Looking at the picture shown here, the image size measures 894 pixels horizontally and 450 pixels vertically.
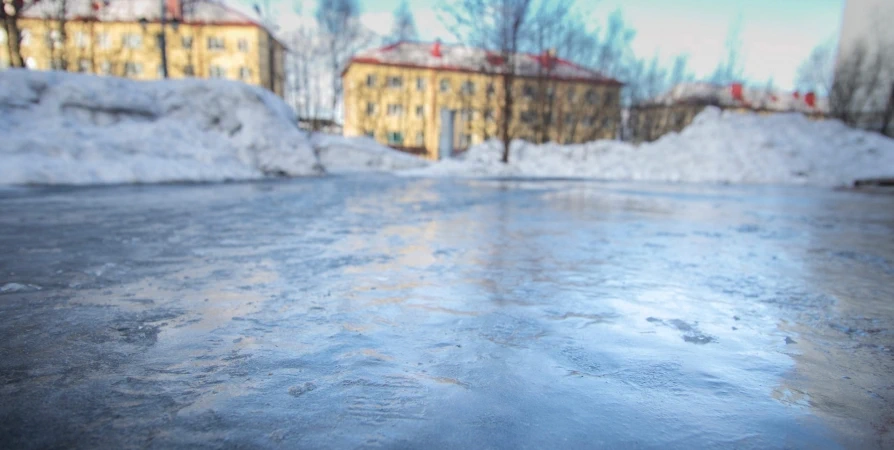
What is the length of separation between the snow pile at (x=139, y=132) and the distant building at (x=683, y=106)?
17.9 m

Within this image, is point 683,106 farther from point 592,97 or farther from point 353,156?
point 353,156

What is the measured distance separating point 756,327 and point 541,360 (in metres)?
0.86

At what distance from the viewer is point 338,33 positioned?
20.8 metres

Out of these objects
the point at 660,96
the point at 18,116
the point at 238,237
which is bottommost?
the point at 238,237

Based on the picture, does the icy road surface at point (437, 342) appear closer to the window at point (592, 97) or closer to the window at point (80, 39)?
the window at point (592, 97)

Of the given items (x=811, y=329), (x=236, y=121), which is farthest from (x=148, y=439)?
(x=236, y=121)

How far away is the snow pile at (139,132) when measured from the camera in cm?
622

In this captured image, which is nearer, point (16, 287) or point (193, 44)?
point (16, 287)

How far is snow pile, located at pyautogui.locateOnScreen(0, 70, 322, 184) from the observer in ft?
20.4

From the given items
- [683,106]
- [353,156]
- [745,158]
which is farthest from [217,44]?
[745,158]

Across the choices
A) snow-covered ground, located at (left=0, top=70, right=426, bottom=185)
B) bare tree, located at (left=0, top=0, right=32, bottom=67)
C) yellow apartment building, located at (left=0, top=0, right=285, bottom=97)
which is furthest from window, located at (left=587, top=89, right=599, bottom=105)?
bare tree, located at (left=0, top=0, right=32, bottom=67)

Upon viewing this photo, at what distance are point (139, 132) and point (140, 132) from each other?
0.01 metres

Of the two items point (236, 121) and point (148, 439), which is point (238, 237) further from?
point (236, 121)

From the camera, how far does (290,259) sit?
2348 mm
